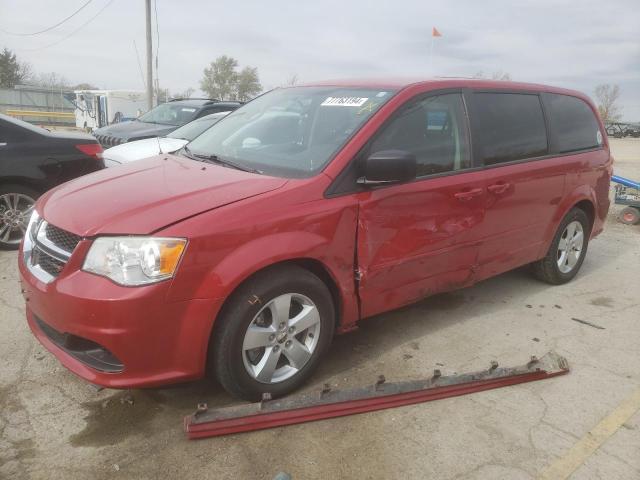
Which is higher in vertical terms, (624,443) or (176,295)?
(176,295)

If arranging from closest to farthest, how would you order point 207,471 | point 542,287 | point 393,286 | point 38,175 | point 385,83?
point 207,471
point 393,286
point 385,83
point 542,287
point 38,175

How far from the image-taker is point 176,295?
2.38m

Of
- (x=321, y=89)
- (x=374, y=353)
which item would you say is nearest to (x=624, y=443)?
(x=374, y=353)

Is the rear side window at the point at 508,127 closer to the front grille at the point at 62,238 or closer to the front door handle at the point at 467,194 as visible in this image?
the front door handle at the point at 467,194

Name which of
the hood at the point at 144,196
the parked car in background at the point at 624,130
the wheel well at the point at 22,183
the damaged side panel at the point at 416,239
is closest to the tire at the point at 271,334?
the damaged side panel at the point at 416,239

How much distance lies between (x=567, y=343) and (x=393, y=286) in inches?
58.6

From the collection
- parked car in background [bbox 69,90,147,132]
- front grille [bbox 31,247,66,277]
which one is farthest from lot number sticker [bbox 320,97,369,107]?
parked car in background [bbox 69,90,147,132]

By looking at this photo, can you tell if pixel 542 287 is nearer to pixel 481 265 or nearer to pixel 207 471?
pixel 481 265

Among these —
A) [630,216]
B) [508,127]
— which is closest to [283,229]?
[508,127]

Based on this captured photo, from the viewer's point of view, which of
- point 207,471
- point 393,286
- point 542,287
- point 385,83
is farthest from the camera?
point 542,287

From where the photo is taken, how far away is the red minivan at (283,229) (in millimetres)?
2400

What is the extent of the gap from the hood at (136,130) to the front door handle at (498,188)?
6390 mm

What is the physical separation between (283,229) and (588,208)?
3.57 meters

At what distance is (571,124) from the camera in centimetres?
464
